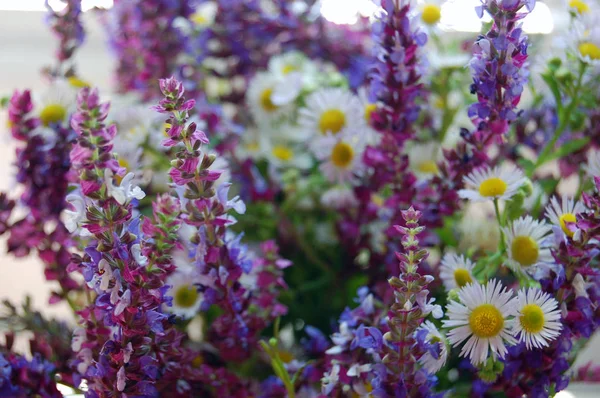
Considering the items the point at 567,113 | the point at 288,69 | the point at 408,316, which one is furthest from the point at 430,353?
the point at 288,69

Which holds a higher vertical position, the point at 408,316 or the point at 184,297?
the point at 408,316

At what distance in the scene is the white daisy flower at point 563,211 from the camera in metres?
0.46

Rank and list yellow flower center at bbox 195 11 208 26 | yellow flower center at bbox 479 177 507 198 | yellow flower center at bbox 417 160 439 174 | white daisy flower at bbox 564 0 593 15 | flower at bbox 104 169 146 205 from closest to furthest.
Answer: flower at bbox 104 169 146 205 < yellow flower center at bbox 479 177 507 198 < white daisy flower at bbox 564 0 593 15 < yellow flower center at bbox 417 160 439 174 < yellow flower center at bbox 195 11 208 26

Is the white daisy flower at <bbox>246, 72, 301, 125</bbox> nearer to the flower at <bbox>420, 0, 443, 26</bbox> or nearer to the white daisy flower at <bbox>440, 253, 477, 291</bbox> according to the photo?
the flower at <bbox>420, 0, 443, 26</bbox>

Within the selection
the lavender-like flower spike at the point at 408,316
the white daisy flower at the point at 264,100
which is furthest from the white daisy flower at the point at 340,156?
the lavender-like flower spike at the point at 408,316

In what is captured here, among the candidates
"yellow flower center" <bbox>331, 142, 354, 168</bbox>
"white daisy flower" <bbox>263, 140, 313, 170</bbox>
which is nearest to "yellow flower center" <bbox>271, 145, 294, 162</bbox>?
"white daisy flower" <bbox>263, 140, 313, 170</bbox>

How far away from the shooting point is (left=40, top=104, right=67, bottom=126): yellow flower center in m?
0.62

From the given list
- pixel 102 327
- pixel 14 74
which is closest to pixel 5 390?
pixel 102 327

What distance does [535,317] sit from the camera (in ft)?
1.39

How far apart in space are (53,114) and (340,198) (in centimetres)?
27

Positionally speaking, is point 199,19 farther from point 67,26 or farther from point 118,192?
point 118,192

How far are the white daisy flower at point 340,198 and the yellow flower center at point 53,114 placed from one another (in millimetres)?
253

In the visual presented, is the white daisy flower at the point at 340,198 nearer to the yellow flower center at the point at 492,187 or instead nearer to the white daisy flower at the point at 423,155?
the white daisy flower at the point at 423,155

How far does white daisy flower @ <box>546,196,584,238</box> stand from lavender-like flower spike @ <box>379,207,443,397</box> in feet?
0.35
